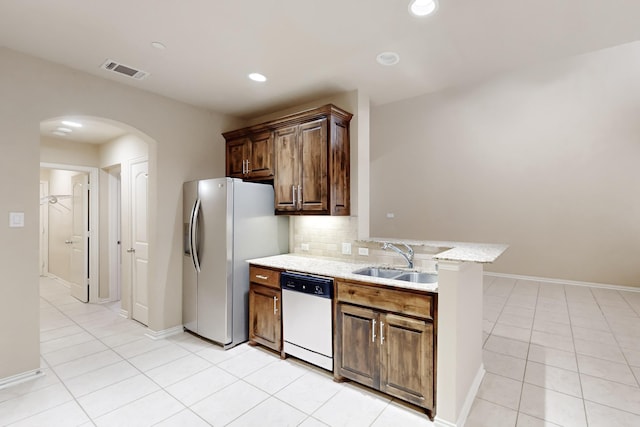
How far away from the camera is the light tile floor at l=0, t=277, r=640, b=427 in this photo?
2.07 meters

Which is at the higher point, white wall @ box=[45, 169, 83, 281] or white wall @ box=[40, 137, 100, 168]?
white wall @ box=[40, 137, 100, 168]

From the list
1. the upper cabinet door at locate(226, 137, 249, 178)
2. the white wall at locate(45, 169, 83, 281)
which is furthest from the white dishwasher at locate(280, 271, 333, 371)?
the white wall at locate(45, 169, 83, 281)

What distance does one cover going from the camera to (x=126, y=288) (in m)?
4.20

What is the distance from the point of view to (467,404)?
2.13 metres

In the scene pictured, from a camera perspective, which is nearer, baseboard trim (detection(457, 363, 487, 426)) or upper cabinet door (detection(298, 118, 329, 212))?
baseboard trim (detection(457, 363, 487, 426))

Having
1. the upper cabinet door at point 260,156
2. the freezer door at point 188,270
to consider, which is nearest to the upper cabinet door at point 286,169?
the upper cabinet door at point 260,156

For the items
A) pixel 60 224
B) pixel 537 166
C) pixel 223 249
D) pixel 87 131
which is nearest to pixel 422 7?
pixel 223 249

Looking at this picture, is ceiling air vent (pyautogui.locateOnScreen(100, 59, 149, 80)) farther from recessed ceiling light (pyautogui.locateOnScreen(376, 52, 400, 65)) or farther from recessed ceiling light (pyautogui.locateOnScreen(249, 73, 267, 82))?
recessed ceiling light (pyautogui.locateOnScreen(376, 52, 400, 65))

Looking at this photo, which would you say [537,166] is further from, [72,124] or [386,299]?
[72,124]

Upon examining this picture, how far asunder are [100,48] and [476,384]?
13.4 ft

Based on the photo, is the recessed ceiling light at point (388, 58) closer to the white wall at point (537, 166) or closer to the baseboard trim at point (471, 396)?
the baseboard trim at point (471, 396)

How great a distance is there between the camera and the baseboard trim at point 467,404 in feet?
6.33

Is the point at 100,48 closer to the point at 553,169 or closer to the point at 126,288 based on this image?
the point at 126,288

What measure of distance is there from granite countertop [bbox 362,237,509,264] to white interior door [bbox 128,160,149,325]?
9.39 ft
